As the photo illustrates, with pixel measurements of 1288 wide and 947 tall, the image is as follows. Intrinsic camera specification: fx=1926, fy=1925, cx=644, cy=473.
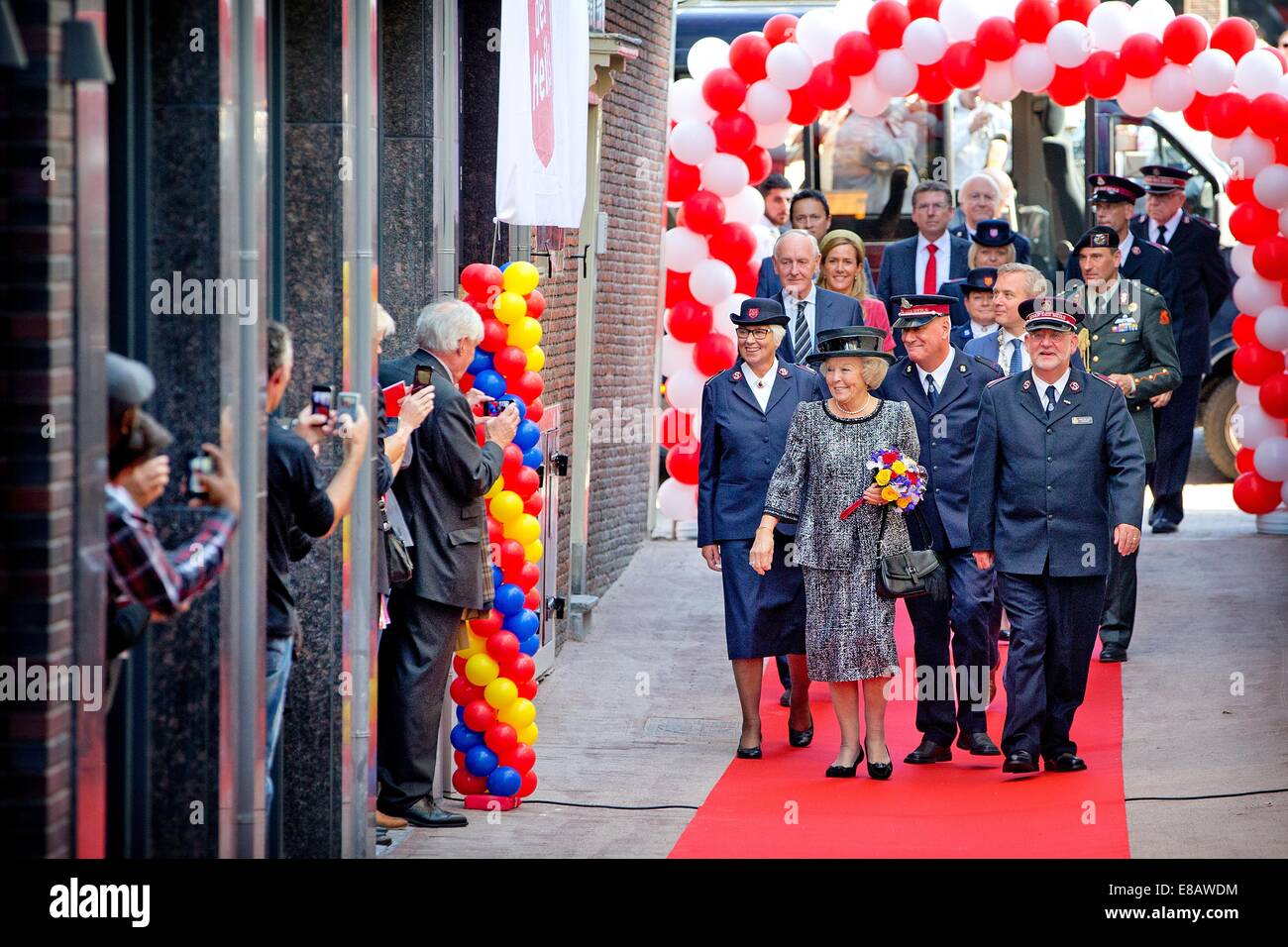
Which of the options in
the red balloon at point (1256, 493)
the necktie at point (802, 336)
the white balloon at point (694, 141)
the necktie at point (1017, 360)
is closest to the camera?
the necktie at point (1017, 360)

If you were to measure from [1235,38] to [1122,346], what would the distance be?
3.24m

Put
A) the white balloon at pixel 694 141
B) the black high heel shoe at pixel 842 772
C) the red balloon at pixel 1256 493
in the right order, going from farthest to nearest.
→ the red balloon at pixel 1256 493
the white balloon at pixel 694 141
the black high heel shoe at pixel 842 772

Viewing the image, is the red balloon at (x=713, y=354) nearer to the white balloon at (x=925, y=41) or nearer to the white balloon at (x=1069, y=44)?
the white balloon at (x=925, y=41)

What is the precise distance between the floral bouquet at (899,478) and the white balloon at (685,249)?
17.7 feet

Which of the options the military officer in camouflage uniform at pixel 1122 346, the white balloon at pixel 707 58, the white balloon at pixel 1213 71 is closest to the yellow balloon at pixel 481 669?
the military officer in camouflage uniform at pixel 1122 346

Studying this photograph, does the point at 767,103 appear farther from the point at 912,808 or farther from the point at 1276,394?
the point at 912,808

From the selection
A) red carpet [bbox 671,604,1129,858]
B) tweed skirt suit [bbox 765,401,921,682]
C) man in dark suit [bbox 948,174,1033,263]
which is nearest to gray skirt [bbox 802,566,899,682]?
tweed skirt suit [bbox 765,401,921,682]

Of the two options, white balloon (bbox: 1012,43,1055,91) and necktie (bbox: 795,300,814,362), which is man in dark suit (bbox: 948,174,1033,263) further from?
necktie (bbox: 795,300,814,362)

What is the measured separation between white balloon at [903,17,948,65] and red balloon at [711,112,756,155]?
3.88 ft

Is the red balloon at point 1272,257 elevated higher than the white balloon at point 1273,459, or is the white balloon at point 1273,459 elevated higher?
the red balloon at point 1272,257

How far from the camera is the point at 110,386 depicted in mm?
4531

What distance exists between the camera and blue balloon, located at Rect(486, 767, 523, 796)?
7.74 meters

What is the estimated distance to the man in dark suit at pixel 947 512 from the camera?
8688 mm
